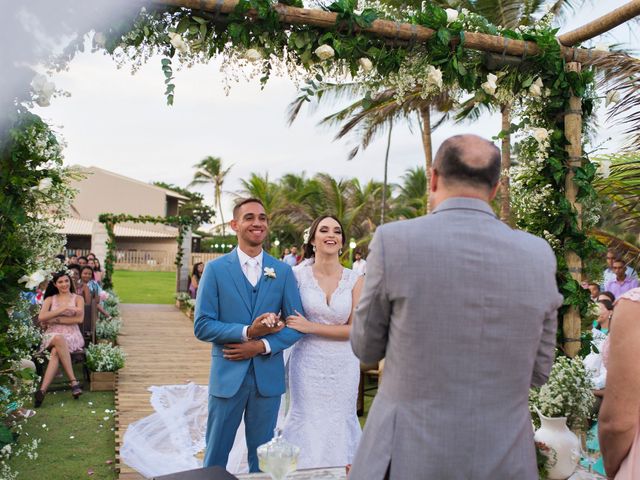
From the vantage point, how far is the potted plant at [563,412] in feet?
12.0

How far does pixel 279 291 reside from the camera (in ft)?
14.1

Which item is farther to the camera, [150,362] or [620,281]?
[150,362]

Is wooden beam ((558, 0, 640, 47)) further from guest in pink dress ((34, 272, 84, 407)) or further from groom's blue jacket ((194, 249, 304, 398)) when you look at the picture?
guest in pink dress ((34, 272, 84, 407))

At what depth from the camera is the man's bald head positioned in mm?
2018

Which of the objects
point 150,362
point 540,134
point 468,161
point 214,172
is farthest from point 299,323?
point 214,172

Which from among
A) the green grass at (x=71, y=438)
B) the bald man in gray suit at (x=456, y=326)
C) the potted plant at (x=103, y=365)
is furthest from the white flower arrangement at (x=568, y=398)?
the potted plant at (x=103, y=365)

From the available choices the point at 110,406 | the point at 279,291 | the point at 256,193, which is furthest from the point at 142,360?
the point at 256,193

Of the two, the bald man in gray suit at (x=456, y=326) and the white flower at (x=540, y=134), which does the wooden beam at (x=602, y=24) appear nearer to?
the white flower at (x=540, y=134)

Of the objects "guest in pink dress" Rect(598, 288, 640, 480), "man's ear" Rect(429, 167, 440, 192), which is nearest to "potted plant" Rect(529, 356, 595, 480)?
"guest in pink dress" Rect(598, 288, 640, 480)

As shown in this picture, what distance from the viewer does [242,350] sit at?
397 cm

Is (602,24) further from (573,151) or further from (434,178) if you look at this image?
(434,178)

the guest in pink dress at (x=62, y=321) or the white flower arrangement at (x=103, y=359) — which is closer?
the guest in pink dress at (x=62, y=321)

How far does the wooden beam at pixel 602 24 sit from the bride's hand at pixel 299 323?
9.40 feet

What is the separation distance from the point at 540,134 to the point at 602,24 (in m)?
0.86
